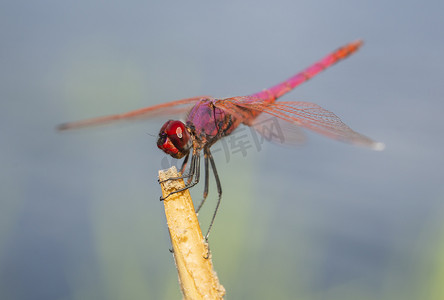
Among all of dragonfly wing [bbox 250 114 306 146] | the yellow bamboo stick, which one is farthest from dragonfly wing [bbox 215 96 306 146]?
the yellow bamboo stick

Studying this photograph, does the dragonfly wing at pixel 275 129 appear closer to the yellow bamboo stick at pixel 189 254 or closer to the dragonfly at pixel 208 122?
the dragonfly at pixel 208 122


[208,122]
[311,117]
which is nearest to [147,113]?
[208,122]

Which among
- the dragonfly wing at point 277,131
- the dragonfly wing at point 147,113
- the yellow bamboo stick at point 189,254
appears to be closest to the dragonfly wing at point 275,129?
the dragonfly wing at point 277,131

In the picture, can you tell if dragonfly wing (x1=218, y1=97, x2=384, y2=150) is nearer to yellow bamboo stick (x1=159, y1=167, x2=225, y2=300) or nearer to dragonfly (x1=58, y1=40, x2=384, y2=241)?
dragonfly (x1=58, y1=40, x2=384, y2=241)

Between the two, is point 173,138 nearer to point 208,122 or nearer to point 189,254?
point 208,122

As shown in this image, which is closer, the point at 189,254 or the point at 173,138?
the point at 189,254

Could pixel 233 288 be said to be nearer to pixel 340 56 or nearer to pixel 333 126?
pixel 333 126
